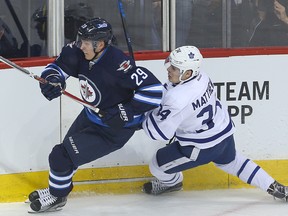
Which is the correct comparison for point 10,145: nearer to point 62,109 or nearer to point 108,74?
point 62,109

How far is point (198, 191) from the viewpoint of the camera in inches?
170

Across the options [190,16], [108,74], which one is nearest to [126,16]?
[190,16]

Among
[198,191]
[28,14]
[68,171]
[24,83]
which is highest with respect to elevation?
[28,14]

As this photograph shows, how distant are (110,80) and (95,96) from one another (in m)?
0.11

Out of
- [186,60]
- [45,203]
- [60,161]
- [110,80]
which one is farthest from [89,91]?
[45,203]

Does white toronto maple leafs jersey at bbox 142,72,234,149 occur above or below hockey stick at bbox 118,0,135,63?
below

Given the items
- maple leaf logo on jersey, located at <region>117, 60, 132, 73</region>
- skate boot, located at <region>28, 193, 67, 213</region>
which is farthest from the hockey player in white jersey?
skate boot, located at <region>28, 193, 67, 213</region>

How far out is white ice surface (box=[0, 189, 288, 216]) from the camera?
3.91 m

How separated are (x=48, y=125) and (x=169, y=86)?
67 cm

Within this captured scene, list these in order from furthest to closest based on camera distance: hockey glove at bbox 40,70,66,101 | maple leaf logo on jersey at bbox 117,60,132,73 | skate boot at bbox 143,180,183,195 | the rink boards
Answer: skate boot at bbox 143,180,183,195 → the rink boards → maple leaf logo on jersey at bbox 117,60,132,73 → hockey glove at bbox 40,70,66,101

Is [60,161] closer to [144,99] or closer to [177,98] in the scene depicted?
[144,99]

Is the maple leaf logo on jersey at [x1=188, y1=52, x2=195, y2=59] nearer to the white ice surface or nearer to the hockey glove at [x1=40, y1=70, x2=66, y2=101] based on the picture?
the hockey glove at [x1=40, y1=70, x2=66, y2=101]

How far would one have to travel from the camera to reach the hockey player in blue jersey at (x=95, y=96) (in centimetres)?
363

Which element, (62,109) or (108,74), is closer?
(108,74)
